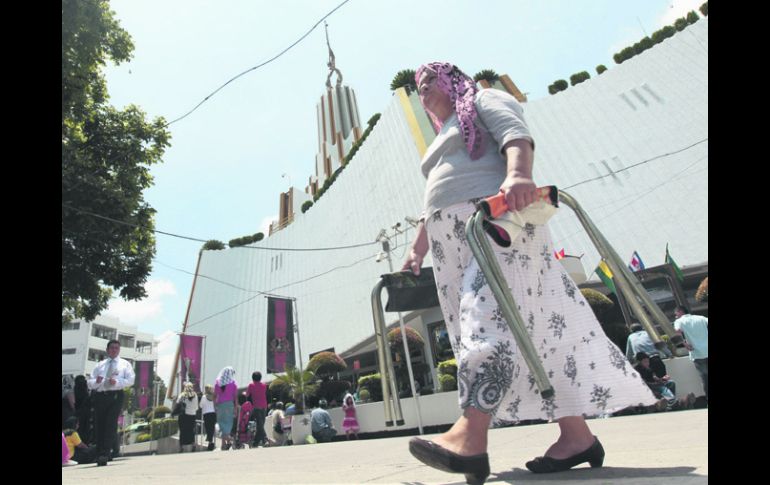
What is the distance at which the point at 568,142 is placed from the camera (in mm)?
20500

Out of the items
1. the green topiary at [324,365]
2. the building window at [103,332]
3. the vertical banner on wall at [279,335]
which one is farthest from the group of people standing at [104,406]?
the building window at [103,332]

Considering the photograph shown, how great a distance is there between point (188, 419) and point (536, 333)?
33.2 ft

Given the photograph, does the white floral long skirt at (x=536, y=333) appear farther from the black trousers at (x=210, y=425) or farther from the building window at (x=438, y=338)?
the building window at (x=438, y=338)

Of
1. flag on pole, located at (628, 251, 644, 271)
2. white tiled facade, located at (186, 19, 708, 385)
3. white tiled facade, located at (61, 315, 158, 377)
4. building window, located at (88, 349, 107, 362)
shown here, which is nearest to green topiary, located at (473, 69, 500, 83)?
white tiled facade, located at (186, 19, 708, 385)

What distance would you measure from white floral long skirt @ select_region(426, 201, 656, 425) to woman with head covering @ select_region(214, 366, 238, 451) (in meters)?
→ 8.71

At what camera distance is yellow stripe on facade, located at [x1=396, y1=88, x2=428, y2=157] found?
2406 cm

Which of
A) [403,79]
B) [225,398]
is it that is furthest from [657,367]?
[403,79]

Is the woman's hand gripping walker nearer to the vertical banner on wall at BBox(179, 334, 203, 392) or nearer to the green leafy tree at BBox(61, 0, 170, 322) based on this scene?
the green leafy tree at BBox(61, 0, 170, 322)

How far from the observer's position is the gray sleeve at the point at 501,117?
1622 millimetres

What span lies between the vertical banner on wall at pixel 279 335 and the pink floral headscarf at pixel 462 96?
15.2 m

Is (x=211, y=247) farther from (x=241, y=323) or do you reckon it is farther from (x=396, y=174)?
(x=396, y=174)
